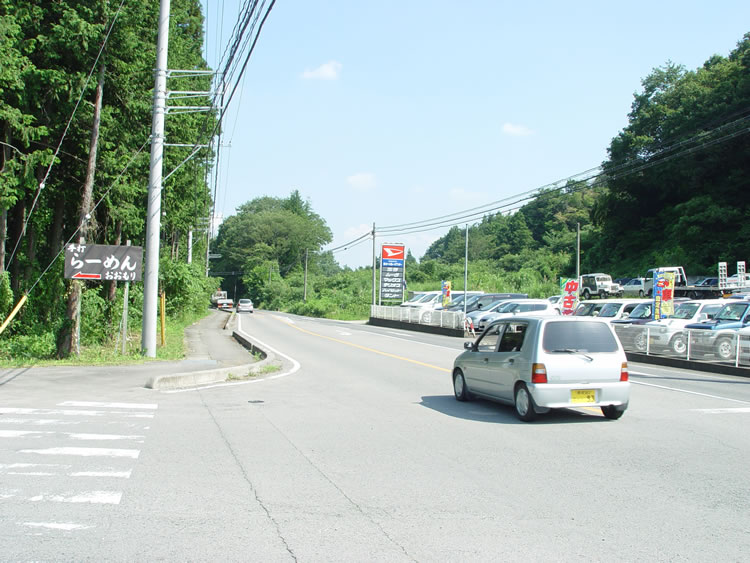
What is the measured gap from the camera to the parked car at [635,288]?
54062mm

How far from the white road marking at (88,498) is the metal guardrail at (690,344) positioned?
17250 mm

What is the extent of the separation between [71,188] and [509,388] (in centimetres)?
2044

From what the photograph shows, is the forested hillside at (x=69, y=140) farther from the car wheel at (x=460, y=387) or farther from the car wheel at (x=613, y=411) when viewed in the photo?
the car wheel at (x=613, y=411)

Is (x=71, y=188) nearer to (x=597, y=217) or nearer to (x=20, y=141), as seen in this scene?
(x=20, y=141)

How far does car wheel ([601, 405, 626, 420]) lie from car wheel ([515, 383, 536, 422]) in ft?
4.05

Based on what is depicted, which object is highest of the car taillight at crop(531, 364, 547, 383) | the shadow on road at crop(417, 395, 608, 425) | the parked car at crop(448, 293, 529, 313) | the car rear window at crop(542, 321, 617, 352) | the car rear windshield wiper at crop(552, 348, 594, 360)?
the parked car at crop(448, 293, 529, 313)

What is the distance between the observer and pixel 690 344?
20297mm

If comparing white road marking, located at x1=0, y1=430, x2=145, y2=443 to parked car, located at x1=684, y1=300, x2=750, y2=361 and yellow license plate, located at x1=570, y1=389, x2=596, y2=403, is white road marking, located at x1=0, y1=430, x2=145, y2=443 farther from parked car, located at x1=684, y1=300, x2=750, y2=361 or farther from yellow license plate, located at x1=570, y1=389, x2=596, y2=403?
parked car, located at x1=684, y1=300, x2=750, y2=361

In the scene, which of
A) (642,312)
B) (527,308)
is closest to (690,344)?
(642,312)

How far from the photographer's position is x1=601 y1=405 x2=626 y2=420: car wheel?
404 inches

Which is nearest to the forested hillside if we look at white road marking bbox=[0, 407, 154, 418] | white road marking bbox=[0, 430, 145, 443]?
white road marking bbox=[0, 407, 154, 418]

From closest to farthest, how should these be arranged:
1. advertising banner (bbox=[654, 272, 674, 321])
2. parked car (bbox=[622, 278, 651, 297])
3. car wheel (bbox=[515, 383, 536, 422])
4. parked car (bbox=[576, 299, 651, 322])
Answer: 1. car wheel (bbox=[515, 383, 536, 422])
2. advertising banner (bbox=[654, 272, 674, 321])
3. parked car (bbox=[576, 299, 651, 322])
4. parked car (bbox=[622, 278, 651, 297])

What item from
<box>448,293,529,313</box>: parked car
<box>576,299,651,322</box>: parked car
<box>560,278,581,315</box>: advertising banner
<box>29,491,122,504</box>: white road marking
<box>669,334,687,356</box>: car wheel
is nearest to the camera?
<box>29,491,122,504</box>: white road marking

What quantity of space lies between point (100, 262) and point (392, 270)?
36.3 m
